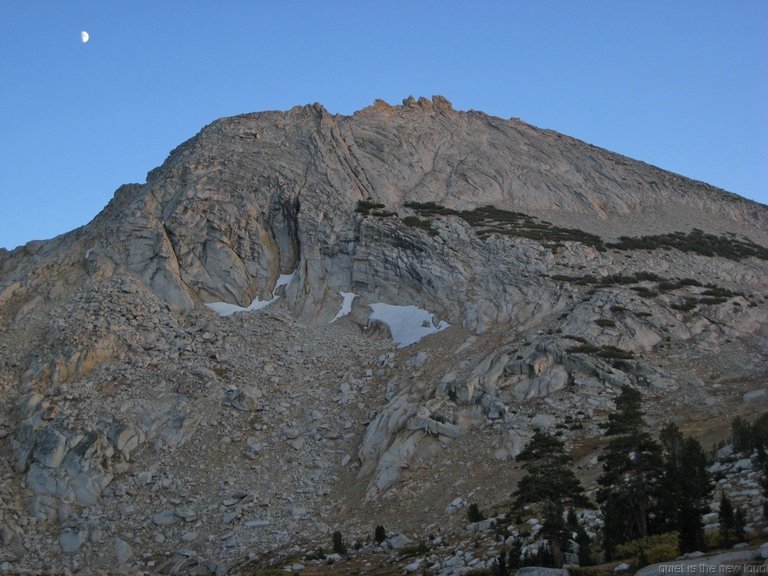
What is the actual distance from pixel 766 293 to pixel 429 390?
2821cm

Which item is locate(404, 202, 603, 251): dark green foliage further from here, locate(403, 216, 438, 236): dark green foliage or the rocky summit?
locate(403, 216, 438, 236): dark green foliage

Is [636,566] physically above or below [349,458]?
below

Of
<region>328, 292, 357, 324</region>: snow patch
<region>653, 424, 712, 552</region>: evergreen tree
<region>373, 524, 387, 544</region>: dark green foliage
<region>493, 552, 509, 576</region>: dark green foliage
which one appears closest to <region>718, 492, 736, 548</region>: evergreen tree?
<region>653, 424, 712, 552</region>: evergreen tree

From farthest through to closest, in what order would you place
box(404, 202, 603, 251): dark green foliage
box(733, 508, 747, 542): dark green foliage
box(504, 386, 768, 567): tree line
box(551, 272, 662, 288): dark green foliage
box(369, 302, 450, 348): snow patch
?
box(404, 202, 603, 251): dark green foliage, box(551, 272, 662, 288): dark green foliage, box(369, 302, 450, 348): snow patch, box(504, 386, 768, 567): tree line, box(733, 508, 747, 542): dark green foliage

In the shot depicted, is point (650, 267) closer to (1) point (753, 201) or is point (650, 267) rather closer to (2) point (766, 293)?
(2) point (766, 293)

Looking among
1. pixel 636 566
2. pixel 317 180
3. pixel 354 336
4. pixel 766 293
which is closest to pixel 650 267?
pixel 766 293

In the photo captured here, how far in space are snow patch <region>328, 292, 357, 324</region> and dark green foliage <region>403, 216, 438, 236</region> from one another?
755cm

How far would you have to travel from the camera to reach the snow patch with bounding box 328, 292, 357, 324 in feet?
167

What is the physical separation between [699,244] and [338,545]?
46.1 m

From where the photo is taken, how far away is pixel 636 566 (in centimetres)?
1891

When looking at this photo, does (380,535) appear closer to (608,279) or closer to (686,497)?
(686,497)

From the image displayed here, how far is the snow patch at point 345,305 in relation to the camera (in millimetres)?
50812

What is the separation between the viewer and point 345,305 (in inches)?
2032

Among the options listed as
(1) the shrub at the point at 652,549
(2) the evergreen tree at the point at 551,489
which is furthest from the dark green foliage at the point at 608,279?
(1) the shrub at the point at 652,549
